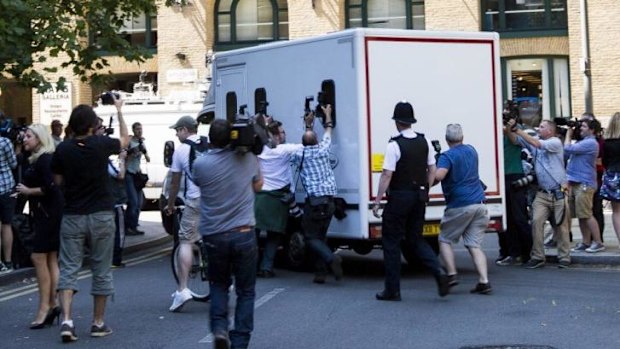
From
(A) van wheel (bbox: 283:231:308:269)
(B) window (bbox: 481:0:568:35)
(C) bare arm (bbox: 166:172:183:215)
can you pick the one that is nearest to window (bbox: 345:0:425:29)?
(B) window (bbox: 481:0:568:35)

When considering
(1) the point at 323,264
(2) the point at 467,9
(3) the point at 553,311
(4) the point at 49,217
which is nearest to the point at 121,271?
(1) the point at 323,264

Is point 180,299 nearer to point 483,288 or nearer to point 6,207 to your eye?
point 483,288

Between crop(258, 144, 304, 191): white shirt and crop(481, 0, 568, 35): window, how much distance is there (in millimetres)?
18732

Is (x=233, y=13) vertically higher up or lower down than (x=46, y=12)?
higher up

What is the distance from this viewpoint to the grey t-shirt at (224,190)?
28.3 ft

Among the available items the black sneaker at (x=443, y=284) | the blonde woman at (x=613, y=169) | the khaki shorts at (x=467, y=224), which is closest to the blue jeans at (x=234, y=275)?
the black sneaker at (x=443, y=284)

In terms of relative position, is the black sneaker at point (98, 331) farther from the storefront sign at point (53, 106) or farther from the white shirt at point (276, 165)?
the storefront sign at point (53, 106)

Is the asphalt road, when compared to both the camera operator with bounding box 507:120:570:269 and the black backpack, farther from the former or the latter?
the black backpack

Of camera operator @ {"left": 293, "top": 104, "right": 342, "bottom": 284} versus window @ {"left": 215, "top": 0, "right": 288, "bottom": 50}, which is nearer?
camera operator @ {"left": 293, "top": 104, "right": 342, "bottom": 284}

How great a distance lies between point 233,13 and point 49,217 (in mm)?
24047

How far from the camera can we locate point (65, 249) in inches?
394

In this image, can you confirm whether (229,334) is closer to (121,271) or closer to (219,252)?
(219,252)

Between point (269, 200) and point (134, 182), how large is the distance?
5.61 metres

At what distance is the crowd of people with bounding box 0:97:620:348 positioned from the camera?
28.5 feet
